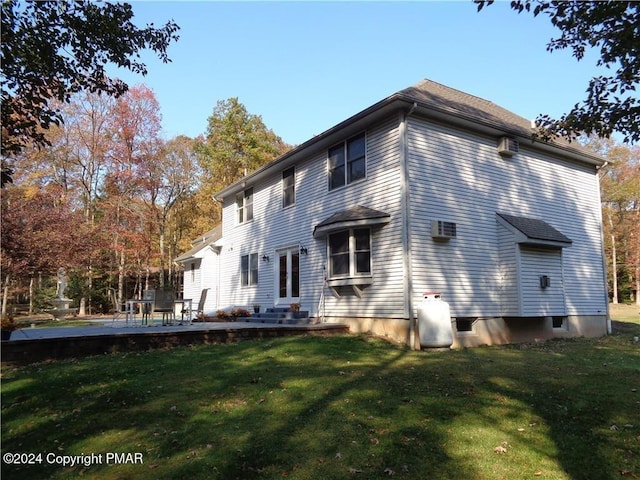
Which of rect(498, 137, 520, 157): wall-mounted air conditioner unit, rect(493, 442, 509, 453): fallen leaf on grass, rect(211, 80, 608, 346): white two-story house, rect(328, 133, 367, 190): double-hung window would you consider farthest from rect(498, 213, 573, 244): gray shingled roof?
rect(493, 442, 509, 453): fallen leaf on grass

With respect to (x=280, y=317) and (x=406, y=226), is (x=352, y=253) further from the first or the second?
(x=280, y=317)

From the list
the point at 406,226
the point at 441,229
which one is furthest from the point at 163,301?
the point at 441,229

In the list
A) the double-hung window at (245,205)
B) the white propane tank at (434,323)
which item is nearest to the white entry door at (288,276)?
the double-hung window at (245,205)

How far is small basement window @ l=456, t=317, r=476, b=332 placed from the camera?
1108 centimetres

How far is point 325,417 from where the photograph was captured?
4.78 m

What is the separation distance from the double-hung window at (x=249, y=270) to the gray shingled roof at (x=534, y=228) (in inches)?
350

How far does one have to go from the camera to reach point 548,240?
11.4 m

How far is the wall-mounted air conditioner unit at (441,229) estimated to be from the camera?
1055 cm

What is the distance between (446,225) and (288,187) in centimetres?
633

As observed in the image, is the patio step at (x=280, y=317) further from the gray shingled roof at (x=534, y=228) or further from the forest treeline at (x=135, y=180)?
the forest treeline at (x=135, y=180)

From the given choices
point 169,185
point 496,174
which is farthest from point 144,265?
A: point 496,174

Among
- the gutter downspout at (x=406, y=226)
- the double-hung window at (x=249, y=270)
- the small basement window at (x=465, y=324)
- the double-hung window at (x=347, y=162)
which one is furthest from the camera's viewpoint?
the double-hung window at (x=249, y=270)

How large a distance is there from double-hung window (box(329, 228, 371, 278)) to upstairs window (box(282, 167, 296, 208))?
3.42m

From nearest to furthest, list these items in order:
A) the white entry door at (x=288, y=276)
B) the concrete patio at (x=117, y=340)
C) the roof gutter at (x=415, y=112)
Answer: the concrete patio at (x=117, y=340)
the roof gutter at (x=415, y=112)
the white entry door at (x=288, y=276)
